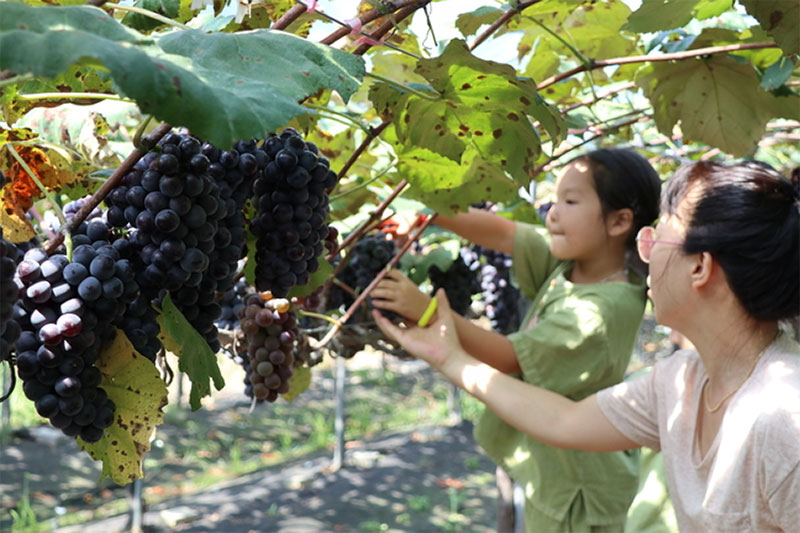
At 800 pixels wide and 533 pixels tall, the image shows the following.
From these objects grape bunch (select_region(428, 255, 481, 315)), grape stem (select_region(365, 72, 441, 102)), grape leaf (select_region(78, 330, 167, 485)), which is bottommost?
grape bunch (select_region(428, 255, 481, 315))

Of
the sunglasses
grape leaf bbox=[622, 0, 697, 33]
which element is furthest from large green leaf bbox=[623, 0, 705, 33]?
the sunglasses

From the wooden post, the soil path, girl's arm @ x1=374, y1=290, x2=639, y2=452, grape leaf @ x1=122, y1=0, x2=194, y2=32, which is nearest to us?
grape leaf @ x1=122, y1=0, x2=194, y2=32

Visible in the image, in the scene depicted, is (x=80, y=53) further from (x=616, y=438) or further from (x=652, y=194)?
(x=652, y=194)

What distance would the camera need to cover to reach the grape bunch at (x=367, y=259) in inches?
74.5

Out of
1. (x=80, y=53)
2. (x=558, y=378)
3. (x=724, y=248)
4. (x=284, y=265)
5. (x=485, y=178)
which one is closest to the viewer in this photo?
(x=80, y=53)

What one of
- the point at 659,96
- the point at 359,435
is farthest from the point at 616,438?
the point at 359,435

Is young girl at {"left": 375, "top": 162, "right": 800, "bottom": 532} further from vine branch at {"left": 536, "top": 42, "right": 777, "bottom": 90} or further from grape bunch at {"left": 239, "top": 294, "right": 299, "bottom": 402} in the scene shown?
grape bunch at {"left": 239, "top": 294, "right": 299, "bottom": 402}

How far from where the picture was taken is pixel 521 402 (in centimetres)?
164

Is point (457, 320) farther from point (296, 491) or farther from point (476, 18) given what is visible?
point (296, 491)

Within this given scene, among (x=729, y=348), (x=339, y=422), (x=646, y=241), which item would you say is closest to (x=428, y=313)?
(x=646, y=241)

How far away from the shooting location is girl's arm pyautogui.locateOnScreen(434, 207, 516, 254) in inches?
79.4

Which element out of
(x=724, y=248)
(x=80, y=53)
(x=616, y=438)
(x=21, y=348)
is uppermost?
(x=80, y=53)

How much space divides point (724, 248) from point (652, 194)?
2.58 feet

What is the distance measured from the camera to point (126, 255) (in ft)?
2.67
